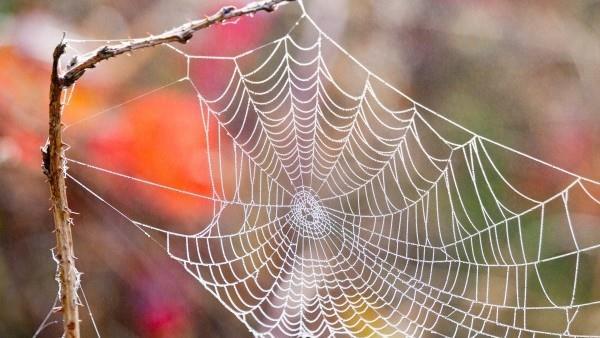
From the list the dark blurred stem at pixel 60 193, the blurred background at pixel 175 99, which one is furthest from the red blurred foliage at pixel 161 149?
the dark blurred stem at pixel 60 193

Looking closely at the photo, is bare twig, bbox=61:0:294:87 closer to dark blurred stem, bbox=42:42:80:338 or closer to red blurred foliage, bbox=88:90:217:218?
dark blurred stem, bbox=42:42:80:338

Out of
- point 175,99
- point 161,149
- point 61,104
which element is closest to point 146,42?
point 61,104

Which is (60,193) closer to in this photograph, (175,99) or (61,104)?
(61,104)

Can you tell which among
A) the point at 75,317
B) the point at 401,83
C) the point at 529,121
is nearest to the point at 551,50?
the point at 529,121

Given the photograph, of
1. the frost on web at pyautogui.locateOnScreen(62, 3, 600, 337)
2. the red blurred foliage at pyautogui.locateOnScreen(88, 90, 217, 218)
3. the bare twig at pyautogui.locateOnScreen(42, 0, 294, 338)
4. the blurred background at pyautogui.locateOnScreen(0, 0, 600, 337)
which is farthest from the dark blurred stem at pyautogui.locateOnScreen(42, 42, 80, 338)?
the frost on web at pyautogui.locateOnScreen(62, 3, 600, 337)

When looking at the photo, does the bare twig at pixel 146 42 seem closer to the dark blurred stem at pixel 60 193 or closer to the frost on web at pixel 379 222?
the dark blurred stem at pixel 60 193

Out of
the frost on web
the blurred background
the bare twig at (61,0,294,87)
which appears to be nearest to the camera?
the bare twig at (61,0,294,87)
